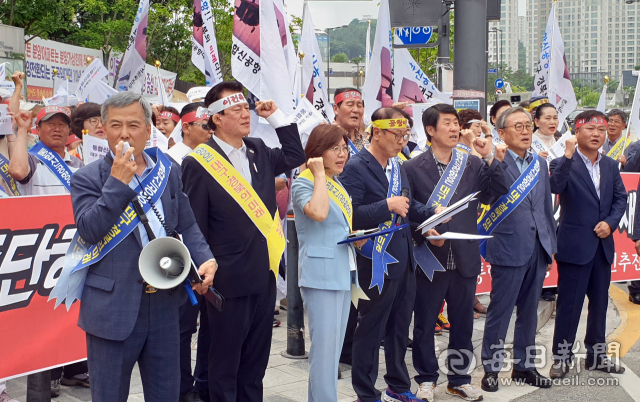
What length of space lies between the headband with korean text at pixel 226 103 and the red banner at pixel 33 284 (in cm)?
136

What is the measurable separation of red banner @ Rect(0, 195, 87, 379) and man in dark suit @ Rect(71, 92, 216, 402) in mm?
1572

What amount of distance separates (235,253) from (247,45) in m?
2.29

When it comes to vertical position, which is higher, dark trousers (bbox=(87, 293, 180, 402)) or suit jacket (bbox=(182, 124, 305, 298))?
suit jacket (bbox=(182, 124, 305, 298))

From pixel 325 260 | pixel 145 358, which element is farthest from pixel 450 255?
pixel 145 358

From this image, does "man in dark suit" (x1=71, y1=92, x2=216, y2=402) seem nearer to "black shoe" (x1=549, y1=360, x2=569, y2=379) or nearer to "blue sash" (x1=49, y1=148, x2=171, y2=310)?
"blue sash" (x1=49, y1=148, x2=171, y2=310)

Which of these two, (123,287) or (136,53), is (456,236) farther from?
(136,53)

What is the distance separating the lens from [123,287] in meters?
3.15

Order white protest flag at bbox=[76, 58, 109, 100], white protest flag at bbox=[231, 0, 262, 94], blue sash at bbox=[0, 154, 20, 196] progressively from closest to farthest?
1. blue sash at bbox=[0, 154, 20, 196]
2. white protest flag at bbox=[231, 0, 262, 94]
3. white protest flag at bbox=[76, 58, 109, 100]

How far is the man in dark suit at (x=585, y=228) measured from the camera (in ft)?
19.0

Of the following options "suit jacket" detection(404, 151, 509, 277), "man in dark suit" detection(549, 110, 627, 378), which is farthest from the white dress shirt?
"suit jacket" detection(404, 151, 509, 277)

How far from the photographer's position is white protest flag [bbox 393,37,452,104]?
875 cm

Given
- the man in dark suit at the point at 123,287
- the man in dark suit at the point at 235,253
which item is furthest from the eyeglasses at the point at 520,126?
the man in dark suit at the point at 123,287

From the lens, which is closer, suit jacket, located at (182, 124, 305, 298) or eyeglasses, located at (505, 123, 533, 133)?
suit jacket, located at (182, 124, 305, 298)

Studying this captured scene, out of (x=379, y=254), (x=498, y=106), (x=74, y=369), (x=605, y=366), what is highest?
(x=498, y=106)
